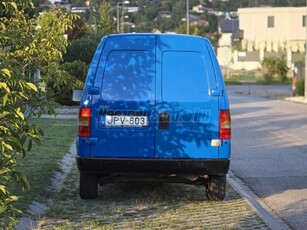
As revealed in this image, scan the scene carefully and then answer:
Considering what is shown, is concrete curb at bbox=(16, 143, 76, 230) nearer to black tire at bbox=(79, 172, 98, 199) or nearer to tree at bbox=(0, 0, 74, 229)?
black tire at bbox=(79, 172, 98, 199)

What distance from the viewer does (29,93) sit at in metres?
6.63

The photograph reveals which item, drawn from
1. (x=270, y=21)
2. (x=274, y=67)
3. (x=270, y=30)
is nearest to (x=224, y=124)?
(x=274, y=67)

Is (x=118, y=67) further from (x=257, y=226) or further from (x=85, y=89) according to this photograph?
(x=257, y=226)

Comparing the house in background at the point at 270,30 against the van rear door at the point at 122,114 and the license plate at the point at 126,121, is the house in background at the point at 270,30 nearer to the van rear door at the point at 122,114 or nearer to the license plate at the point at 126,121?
the van rear door at the point at 122,114

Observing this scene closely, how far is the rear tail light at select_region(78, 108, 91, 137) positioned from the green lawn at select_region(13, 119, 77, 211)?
1.02m

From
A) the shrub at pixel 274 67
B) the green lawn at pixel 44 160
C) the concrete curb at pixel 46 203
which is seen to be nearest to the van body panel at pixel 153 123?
the concrete curb at pixel 46 203

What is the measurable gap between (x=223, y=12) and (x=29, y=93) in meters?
127

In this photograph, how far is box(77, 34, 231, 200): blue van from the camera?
9297mm

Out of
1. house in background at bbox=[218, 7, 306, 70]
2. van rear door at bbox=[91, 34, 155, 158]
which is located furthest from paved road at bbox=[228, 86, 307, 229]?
house in background at bbox=[218, 7, 306, 70]

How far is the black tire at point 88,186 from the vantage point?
973 cm

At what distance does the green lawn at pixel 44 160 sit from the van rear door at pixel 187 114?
1.75m

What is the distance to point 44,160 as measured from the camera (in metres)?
13.3

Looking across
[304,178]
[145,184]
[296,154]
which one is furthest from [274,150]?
[145,184]

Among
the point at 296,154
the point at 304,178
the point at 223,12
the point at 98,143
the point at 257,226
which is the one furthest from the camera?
the point at 223,12
